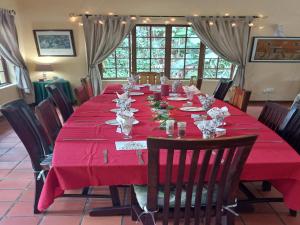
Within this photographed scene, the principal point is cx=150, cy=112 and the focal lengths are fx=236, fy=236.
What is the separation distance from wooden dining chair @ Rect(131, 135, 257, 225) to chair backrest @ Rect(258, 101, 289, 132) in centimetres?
98

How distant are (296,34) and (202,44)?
2050 millimetres

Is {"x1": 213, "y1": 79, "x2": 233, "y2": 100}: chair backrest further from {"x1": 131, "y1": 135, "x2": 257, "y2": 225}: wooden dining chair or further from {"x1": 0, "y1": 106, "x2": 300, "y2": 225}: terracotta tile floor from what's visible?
{"x1": 131, "y1": 135, "x2": 257, "y2": 225}: wooden dining chair

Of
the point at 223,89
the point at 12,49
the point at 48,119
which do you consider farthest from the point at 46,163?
the point at 12,49

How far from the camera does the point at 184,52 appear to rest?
5305 millimetres

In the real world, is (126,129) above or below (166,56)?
below

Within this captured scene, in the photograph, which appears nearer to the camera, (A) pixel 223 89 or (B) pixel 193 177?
(B) pixel 193 177

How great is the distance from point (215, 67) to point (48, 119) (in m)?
4.42

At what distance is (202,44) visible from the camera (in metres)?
5.22

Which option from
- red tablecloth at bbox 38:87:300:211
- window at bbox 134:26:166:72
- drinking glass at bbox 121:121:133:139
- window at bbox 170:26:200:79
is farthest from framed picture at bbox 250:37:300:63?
drinking glass at bbox 121:121:133:139

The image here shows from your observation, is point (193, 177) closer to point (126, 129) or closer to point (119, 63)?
point (126, 129)

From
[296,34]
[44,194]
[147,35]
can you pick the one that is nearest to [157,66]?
[147,35]

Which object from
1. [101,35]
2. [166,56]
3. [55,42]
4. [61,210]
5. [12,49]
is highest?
[101,35]

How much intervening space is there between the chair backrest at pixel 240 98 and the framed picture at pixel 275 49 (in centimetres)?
302

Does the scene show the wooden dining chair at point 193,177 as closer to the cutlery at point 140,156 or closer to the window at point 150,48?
the cutlery at point 140,156
